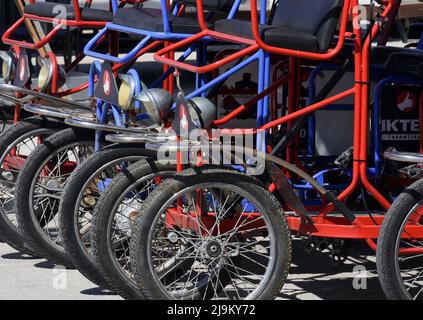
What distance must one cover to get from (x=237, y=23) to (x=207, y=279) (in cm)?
112

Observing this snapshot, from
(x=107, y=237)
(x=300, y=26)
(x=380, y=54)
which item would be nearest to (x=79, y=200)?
(x=107, y=237)

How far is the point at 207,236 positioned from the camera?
4480 mm

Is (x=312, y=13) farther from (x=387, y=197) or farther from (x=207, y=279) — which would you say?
(x=207, y=279)

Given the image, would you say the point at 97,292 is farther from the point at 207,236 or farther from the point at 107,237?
the point at 207,236

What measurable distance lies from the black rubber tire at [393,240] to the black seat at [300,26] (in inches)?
29.5

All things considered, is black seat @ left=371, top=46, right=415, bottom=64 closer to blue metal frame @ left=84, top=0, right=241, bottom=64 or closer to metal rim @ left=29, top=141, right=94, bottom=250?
blue metal frame @ left=84, top=0, right=241, bottom=64

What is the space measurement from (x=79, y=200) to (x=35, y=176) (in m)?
0.53

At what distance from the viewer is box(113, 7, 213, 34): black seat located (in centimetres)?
502

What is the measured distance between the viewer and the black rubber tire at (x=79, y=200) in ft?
15.5

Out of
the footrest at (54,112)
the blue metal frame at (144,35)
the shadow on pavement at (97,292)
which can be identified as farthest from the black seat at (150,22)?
the shadow on pavement at (97,292)

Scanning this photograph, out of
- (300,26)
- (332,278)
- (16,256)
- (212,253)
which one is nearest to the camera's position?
(212,253)

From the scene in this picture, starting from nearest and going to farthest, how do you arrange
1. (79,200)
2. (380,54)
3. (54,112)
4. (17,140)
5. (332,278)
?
(79,200) < (380,54) < (54,112) < (332,278) < (17,140)

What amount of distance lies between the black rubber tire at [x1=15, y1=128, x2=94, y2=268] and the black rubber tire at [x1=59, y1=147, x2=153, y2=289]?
50 centimetres

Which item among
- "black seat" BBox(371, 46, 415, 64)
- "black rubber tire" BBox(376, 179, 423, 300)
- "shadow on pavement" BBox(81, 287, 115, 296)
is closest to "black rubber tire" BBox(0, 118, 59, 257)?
"shadow on pavement" BBox(81, 287, 115, 296)
